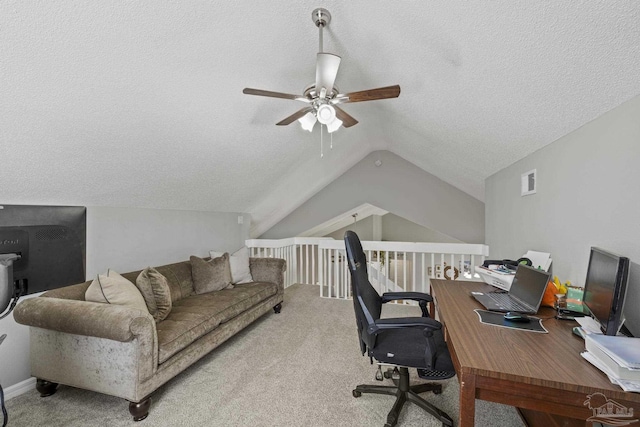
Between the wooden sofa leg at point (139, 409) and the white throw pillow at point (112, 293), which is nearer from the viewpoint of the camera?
the wooden sofa leg at point (139, 409)

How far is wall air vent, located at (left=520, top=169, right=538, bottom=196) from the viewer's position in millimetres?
2195

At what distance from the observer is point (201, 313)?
2389 mm

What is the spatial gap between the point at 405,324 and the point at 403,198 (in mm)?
3885

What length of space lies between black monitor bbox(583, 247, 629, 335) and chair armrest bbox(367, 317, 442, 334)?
0.65m

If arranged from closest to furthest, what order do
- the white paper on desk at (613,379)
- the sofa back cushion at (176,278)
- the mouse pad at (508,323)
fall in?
the white paper on desk at (613,379) < the mouse pad at (508,323) < the sofa back cushion at (176,278)

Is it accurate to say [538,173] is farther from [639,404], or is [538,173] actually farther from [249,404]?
[249,404]

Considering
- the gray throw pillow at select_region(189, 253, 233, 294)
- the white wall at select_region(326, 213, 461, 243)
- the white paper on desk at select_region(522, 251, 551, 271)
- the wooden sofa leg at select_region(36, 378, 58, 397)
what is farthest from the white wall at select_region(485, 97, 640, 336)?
the white wall at select_region(326, 213, 461, 243)

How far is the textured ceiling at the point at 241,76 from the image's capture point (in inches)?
47.9

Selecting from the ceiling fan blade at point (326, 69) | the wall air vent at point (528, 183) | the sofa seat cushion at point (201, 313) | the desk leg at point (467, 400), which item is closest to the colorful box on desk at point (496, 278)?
the wall air vent at point (528, 183)

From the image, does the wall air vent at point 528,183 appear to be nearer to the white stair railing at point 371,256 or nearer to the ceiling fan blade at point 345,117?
the white stair railing at point 371,256

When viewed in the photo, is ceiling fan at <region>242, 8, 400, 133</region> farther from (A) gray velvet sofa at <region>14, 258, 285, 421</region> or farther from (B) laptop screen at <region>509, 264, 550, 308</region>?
(A) gray velvet sofa at <region>14, 258, 285, 421</region>

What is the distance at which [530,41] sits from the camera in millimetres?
1261

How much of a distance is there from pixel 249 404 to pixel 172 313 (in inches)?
40.8

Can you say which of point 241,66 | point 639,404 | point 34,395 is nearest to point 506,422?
point 639,404
